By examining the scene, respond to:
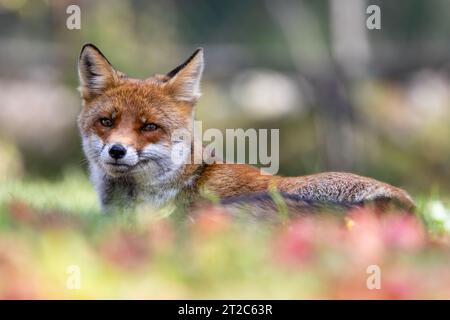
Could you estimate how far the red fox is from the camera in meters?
5.30

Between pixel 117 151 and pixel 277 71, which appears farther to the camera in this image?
pixel 277 71

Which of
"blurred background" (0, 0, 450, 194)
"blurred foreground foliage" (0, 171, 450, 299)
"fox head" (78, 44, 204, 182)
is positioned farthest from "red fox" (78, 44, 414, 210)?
"blurred background" (0, 0, 450, 194)

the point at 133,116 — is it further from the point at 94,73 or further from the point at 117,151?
the point at 94,73

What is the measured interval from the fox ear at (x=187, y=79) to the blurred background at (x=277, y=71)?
275 inches

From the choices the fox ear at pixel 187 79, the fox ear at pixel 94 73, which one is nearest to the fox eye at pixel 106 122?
the fox ear at pixel 94 73

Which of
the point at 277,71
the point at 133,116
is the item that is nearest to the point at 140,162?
the point at 133,116

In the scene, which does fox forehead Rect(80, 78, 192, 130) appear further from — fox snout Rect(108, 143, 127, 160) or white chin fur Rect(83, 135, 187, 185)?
fox snout Rect(108, 143, 127, 160)

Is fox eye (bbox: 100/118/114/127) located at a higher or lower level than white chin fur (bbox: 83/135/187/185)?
higher

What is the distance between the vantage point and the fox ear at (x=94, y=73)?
5.78m

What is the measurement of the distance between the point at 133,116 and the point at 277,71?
980 centimetres

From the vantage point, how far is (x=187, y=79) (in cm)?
585
